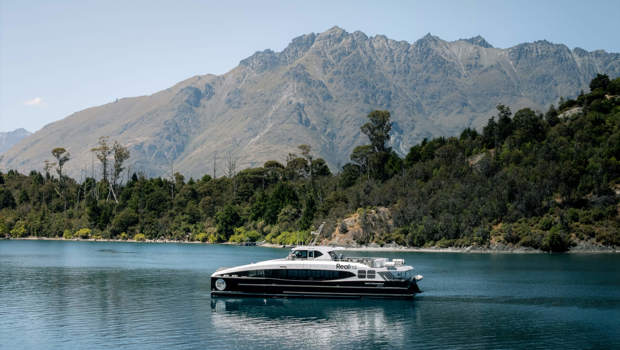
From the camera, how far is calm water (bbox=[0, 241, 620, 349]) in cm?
4909

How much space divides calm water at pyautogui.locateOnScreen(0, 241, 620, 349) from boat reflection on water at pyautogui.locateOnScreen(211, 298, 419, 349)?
0.10 m

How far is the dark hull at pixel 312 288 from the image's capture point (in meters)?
67.0

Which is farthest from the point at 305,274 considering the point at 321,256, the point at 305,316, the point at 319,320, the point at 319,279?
the point at 319,320

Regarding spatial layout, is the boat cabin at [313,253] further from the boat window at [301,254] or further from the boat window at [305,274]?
the boat window at [305,274]

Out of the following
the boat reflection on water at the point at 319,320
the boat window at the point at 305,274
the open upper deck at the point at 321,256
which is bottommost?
the boat reflection on water at the point at 319,320

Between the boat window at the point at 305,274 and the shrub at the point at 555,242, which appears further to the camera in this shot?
the shrub at the point at 555,242

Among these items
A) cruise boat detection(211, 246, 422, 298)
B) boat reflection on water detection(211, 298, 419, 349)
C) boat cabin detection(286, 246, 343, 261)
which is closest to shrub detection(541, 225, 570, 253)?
cruise boat detection(211, 246, 422, 298)

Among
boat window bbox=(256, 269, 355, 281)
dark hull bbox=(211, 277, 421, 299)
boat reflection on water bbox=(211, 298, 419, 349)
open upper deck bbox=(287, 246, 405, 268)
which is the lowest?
boat reflection on water bbox=(211, 298, 419, 349)

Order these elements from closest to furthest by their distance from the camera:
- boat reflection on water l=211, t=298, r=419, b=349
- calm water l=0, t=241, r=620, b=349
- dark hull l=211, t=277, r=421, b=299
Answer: calm water l=0, t=241, r=620, b=349 < boat reflection on water l=211, t=298, r=419, b=349 < dark hull l=211, t=277, r=421, b=299

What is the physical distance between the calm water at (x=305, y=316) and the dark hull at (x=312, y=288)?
1.01 m

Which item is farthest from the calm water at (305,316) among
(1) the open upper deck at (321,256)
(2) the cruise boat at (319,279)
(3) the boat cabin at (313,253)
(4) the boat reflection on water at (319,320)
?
(3) the boat cabin at (313,253)

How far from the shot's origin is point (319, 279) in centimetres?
6781

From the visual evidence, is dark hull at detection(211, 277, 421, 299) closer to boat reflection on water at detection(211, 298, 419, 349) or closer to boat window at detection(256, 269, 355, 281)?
boat window at detection(256, 269, 355, 281)

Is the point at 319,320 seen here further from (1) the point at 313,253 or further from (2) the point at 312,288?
(1) the point at 313,253
